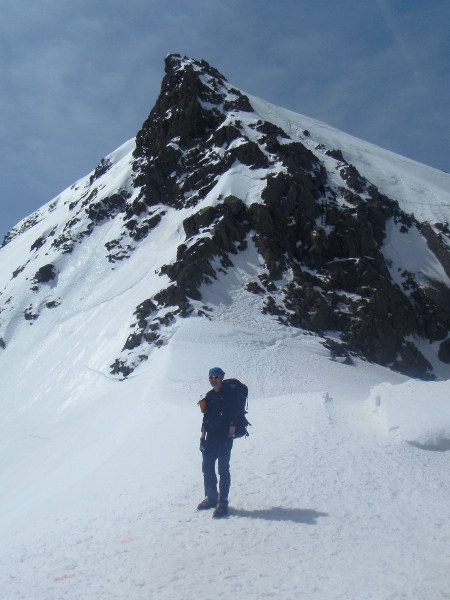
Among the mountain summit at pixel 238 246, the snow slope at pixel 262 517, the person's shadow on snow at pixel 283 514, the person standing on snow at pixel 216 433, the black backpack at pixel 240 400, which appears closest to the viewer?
the snow slope at pixel 262 517

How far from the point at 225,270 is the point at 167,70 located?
99.0 feet

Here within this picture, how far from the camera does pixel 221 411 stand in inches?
272

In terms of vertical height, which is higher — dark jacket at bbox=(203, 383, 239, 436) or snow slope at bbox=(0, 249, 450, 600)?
dark jacket at bbox=(203, 383, 239, 436)

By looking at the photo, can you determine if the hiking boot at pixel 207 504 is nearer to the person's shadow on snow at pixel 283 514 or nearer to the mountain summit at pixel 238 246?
the person's shadow on snow at pixel 283 514

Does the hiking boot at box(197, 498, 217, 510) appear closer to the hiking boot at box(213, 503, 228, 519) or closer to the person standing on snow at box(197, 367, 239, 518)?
the person standing on snow at box(197, 367, 239, 518)

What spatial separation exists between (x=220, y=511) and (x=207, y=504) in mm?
320

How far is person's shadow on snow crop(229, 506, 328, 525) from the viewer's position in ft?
19.8

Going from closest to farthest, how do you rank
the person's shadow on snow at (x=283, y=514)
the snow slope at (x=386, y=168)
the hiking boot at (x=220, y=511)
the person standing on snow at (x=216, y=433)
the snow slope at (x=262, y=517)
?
the snow slope at (x=262, y=517), the person's shadow on snow at (x=283, y=514), the hiking boot at (x=220, y=511), the person standing on snow at (x=216, y=433), the snow slope at (x=386, y=168)

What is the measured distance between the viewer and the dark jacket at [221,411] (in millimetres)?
6871

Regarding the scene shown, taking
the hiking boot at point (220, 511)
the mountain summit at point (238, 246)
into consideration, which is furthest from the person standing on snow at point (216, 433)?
the mountain summit at point (238, 246)

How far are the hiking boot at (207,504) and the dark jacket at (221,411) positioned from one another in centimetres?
76

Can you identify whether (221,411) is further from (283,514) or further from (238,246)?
(238,246)

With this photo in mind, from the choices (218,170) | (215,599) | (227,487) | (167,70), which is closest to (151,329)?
(218,170)

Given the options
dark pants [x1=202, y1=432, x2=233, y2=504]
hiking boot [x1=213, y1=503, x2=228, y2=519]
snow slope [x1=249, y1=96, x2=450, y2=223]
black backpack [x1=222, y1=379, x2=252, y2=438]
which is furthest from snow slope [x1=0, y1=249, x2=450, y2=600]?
snow slope [x1=249, y1=96, x2=450, y2=223]
